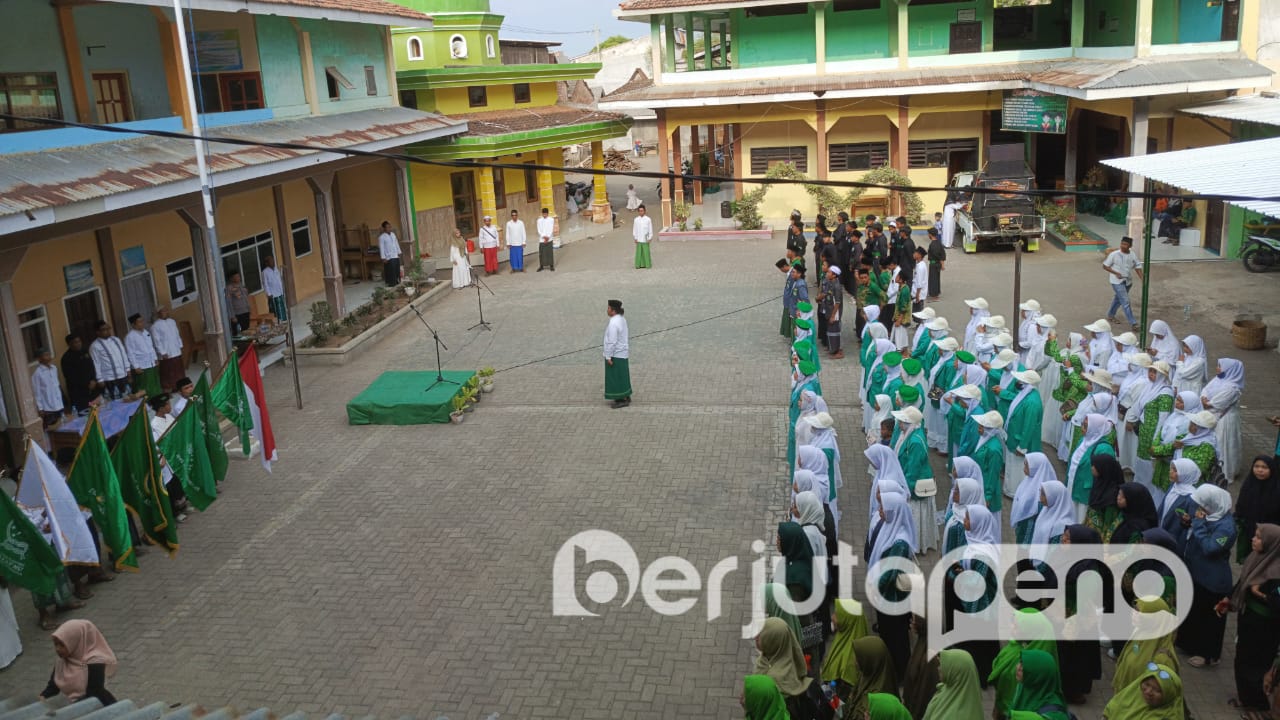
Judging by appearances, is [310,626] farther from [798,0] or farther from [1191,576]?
[798,0]

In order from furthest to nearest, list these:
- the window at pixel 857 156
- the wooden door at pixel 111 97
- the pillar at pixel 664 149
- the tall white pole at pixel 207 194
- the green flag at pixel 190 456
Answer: the window at pixel 857 156 → the pillar at pixel 664 149 → the wooden door at pixel 111 97 → the tall white pole at pixel 207 194 → the green flag at pixel 190 456

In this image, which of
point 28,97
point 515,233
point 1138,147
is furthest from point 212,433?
point 1138,147

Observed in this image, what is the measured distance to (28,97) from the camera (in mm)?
13359

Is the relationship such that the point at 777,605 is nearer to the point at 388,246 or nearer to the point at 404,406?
the point at 404,406

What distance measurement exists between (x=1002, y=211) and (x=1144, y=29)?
4412 millimetres

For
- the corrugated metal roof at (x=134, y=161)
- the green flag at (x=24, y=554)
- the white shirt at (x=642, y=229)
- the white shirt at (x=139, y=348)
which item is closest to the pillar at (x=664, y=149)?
the white shirt at (x=642, y=229)

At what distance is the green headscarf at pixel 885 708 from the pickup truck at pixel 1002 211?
17.2m

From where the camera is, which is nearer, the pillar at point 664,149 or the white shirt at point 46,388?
the white shirt at point 46,388

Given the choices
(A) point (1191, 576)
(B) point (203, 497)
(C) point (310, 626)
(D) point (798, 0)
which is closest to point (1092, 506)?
(A) point (1191, 576)

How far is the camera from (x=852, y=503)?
10.2 meters

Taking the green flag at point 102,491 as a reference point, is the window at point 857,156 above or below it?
above

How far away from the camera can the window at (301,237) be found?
2056 centimetres

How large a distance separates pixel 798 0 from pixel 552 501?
16.7 meters

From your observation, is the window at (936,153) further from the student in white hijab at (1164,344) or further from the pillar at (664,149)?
the student in white hijab at (1164,344)
